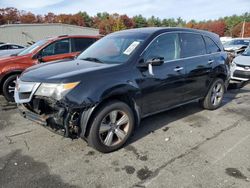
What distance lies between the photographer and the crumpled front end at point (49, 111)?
3.16m

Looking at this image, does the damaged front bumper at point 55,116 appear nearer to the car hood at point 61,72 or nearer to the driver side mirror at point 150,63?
the car hood at point 61,72

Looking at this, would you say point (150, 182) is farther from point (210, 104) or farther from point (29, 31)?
point (29, 31)

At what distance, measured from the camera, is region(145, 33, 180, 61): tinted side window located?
159 inches

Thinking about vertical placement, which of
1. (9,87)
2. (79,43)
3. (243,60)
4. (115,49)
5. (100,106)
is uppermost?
(79,43)

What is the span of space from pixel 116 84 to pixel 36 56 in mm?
3802

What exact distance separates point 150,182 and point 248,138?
217 cm

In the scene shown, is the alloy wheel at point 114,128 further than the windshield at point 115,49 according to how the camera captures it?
No

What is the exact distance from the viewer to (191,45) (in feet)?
15.9

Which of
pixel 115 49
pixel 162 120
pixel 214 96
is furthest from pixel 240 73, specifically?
pixel 115 49

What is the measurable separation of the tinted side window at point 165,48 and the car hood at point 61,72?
2.77 feet

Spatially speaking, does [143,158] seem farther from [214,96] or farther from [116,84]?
[214,96]

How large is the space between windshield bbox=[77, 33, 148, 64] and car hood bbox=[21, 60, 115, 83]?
265 millimetres

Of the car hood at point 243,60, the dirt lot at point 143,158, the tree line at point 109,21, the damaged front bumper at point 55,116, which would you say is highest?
the tree line at point 109,21

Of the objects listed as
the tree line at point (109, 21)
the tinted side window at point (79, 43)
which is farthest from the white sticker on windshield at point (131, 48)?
the tree line at point (109, 21)
